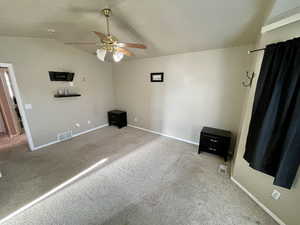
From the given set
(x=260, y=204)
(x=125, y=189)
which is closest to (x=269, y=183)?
(x=260, y=204)

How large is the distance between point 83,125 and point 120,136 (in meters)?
1.31

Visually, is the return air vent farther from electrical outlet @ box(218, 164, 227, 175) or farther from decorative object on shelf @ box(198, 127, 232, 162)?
electrical outlet @ box(218, 164, 227, 175)

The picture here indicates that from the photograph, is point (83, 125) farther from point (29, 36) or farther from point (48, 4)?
point (48, 4)

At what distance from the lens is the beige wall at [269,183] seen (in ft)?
4.21

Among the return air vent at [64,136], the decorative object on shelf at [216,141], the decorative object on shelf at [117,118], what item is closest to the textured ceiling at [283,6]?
the decorative object on shelf at [216,141]

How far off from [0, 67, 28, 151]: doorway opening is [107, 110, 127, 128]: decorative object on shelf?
93.9 inches

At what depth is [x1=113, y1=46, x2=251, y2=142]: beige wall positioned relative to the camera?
2553 mm

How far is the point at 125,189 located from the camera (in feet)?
6.22

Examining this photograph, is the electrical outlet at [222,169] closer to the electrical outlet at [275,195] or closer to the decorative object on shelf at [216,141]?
the decorative object on shelf at [216,141]

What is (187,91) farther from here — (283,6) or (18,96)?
(18,96)

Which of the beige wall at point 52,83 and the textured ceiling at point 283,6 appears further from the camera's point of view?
the beige wall at point 52,83

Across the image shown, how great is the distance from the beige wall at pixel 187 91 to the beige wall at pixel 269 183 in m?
0.90

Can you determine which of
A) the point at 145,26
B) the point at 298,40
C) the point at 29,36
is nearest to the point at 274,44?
the point at 298,40

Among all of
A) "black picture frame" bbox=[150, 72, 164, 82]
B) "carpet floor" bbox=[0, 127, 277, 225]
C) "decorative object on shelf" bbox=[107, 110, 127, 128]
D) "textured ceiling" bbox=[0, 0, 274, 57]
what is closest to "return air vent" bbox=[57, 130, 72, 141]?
"carpet floor" bbox=[0, 127, 277, 225]
